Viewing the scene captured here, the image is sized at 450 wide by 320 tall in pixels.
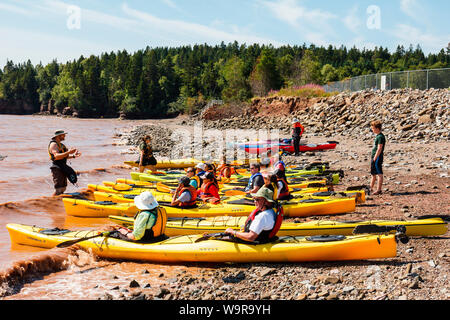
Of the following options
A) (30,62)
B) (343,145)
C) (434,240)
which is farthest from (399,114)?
(30,62)

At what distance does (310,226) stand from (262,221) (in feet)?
4.57

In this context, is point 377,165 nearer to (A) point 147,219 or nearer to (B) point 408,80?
(A) point 147,219

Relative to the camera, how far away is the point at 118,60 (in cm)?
9338

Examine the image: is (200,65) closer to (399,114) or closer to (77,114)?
(77,114)

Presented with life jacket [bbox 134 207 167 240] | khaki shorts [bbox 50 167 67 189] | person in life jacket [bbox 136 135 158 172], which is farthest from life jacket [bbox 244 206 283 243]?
person in life jacket [bbox 136 135 158 172]

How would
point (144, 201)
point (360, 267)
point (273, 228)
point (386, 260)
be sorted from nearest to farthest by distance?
point (360, 267), point (386, 260), point (273, 228), point (144, 201)

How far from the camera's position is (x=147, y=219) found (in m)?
6.02

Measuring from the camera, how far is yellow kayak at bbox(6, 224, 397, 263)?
5242 millimetres

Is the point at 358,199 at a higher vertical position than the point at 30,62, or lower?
lower

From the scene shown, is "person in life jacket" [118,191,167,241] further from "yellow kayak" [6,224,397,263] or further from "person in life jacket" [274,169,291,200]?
"person in life jacket" [274,169,291,200]

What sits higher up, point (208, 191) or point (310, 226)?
point (208, 191)

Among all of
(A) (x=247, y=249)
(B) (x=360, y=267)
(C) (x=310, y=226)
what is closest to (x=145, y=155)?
(C) (x=310, y=226)

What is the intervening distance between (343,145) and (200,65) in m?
79.3
